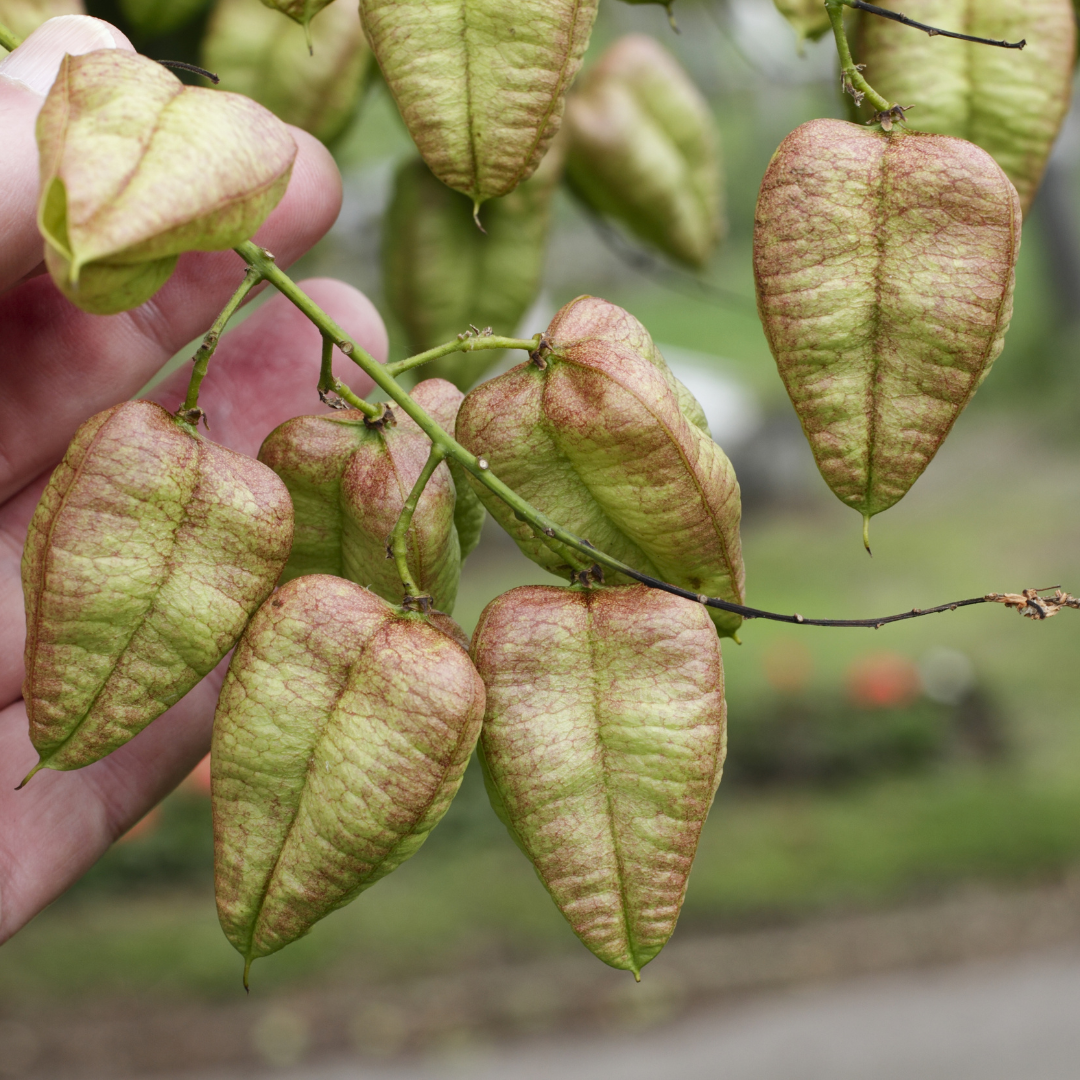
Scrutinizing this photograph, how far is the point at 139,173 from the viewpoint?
1.46ft

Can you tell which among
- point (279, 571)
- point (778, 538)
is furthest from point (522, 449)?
point (778, 538)

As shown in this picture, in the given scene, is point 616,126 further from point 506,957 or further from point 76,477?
point 506,957

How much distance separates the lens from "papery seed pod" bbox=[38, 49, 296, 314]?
0.43 meters

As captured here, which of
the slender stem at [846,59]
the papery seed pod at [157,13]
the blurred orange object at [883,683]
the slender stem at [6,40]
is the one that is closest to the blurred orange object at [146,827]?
the blurred orange object at [883,683]

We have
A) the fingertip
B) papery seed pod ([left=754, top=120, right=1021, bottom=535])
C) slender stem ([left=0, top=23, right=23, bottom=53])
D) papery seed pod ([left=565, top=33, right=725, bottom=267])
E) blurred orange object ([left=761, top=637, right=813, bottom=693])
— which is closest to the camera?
papery seed pod ([left=754, top=120, right=1021, bottom=535])

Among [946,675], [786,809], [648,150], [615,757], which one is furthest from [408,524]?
[946,675]

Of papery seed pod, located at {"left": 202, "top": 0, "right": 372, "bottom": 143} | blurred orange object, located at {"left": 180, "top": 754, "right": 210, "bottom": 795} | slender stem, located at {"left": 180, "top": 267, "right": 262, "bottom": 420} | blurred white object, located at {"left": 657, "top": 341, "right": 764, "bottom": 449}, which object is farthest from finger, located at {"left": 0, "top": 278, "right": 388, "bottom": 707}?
blurred white object, located at {"left": 657, "top": 341, "right": 764, "bottom": 449}

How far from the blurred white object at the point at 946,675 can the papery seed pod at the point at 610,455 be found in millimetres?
3722

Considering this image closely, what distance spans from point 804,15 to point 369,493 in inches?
16.5

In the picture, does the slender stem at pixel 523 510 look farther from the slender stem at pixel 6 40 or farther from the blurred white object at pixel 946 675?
the blurred white object at pixel 946 675

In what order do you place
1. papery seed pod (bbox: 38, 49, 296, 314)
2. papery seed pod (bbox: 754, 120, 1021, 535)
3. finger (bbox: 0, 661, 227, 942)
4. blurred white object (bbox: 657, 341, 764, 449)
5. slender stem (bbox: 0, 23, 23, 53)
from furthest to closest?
blurred white object (bbox: 657, 341, 764, 449)
finger (bbox: 0, 661, 227, 942)
slender stem (bbox: 0, 23, 23, 53)
papery seed pod (bbox: 754, 120, 1021, 535)
papery seed pod (bbox: 38, 49, 296, 314)

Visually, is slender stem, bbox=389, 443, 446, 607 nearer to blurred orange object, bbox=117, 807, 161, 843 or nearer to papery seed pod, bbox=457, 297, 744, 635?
papery seed pod, bbox=457, 297, 744, 635

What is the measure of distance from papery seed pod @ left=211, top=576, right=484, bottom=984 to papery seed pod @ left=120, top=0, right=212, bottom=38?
505mm

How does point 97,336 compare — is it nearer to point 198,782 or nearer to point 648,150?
point 648,150
